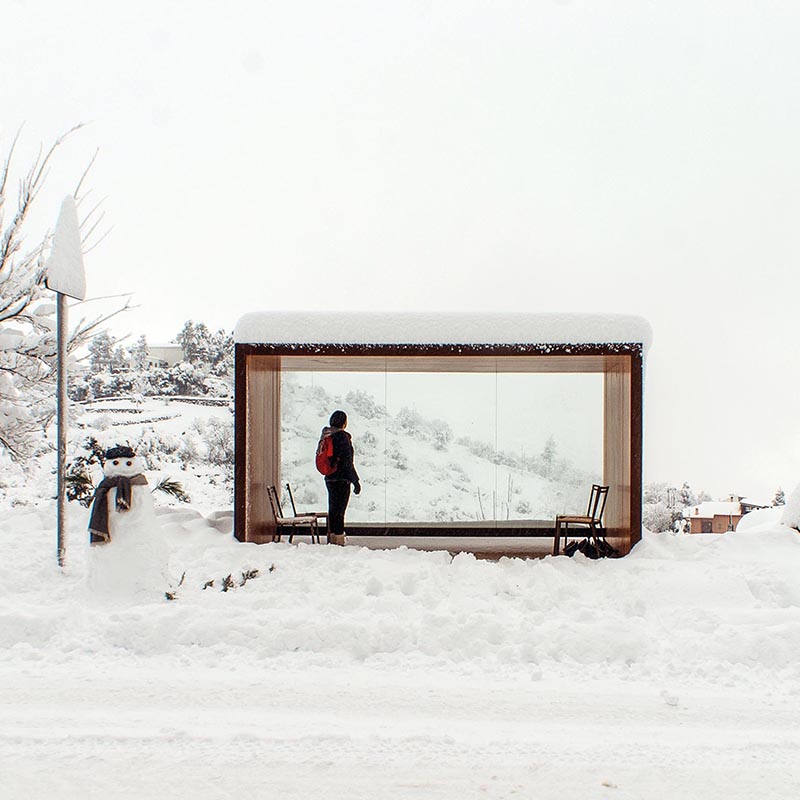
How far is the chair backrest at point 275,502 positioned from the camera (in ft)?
28.7

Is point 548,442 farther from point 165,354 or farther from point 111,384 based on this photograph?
point 165,354

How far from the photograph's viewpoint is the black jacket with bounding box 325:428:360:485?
27.7ft

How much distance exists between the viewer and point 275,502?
930 cm

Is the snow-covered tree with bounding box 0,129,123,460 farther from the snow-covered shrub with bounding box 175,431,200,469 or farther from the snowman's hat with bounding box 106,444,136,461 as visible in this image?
the snow-covered shrub with bounding box 175,431,200,469

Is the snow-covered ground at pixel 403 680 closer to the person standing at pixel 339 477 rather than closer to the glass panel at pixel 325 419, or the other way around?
the person standing at pixel 339 477

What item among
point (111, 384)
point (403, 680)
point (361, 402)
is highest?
point (111, 384)

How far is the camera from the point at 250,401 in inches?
345

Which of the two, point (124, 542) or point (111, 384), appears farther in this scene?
point (111, 384)

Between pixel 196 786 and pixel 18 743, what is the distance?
1057 millimetres

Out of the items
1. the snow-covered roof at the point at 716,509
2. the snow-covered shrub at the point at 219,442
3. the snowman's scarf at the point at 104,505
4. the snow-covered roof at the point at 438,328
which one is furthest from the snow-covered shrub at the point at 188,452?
the snowman's scarf at the point at 104,505

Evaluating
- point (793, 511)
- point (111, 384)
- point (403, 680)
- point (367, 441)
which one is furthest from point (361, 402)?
point (111, 384)

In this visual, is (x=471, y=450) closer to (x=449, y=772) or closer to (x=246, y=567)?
(x=246, y=567)

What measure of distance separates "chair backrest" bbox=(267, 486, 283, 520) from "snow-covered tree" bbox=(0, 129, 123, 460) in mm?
3971

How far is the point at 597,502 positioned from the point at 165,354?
74.6 ft
